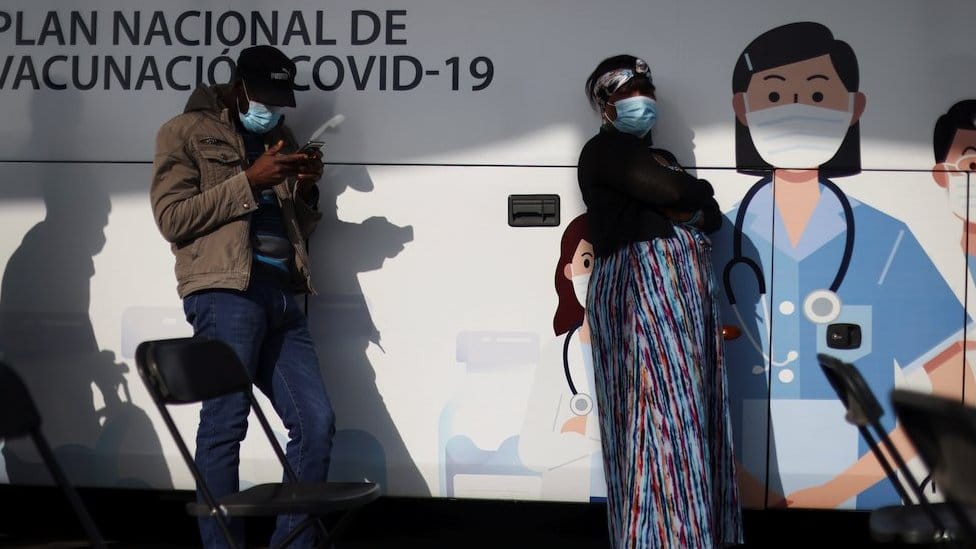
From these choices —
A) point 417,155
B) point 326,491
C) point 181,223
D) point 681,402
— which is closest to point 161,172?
point 181,223

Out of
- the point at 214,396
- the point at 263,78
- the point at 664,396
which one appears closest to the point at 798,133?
the point at 664,396

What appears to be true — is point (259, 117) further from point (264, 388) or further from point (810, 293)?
point (810, 293)

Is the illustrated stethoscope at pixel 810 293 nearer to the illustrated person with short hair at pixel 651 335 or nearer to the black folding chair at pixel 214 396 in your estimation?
the illustrated person with short hair at pixel 651 335

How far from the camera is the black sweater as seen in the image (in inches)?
161

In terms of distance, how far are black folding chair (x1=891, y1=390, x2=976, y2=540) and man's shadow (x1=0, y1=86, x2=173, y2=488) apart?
3.29 metres

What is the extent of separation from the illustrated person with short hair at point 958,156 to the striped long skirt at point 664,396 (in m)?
1.00

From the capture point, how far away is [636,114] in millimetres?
4191

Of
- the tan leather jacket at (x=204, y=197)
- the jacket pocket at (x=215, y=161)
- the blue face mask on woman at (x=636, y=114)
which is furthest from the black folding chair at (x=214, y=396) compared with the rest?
the blue face mask on woman at (x=636, y=114)

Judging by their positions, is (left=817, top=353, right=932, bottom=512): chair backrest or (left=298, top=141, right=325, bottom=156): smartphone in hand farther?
(left=298, top=141, right=325, bottom=156): smartphone in hand

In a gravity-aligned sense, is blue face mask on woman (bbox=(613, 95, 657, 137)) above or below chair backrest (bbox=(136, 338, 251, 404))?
above

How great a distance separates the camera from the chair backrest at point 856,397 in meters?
2.77

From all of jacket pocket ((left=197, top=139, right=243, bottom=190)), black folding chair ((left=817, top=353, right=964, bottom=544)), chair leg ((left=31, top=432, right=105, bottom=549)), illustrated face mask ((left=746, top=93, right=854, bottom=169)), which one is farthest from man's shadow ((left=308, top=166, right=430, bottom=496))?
black folding chair ((left=817, top=353, right=964, bottom=544))

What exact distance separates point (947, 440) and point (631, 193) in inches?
84.1

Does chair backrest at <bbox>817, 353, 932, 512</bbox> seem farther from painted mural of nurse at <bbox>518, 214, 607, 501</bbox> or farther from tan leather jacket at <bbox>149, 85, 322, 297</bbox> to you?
tan leather jacket at <bbox>149, 85, 322, 297</bbox>
